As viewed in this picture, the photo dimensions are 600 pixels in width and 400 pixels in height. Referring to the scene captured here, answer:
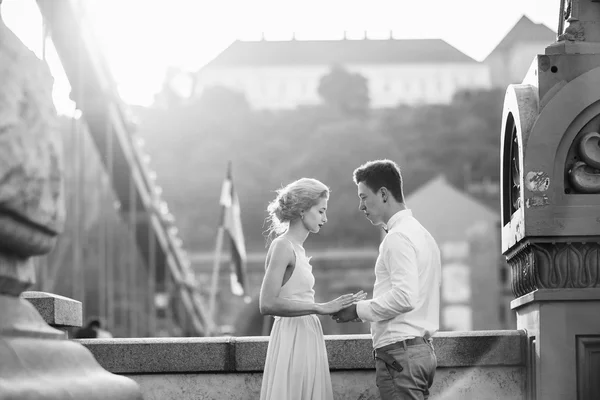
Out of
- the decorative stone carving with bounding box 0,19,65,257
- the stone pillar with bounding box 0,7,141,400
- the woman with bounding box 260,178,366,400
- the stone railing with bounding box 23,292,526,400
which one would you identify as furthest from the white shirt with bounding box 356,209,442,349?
the decorative stone carving with bounding box 0,19,65,257

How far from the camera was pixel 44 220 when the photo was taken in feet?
5.79

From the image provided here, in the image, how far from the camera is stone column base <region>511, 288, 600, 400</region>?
3848mm

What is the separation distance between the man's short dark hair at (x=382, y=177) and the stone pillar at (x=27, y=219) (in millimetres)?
1747

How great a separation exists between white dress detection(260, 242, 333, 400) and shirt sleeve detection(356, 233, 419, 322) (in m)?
0.47

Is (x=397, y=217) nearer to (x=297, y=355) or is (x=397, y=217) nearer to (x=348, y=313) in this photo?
(x=348, y=313)

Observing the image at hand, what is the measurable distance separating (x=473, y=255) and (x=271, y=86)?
2619 inches

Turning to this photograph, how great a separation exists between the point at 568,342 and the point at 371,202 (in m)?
1.00

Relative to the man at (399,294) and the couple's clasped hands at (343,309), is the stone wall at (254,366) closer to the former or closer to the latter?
the couple's clasped hands at (343,309)

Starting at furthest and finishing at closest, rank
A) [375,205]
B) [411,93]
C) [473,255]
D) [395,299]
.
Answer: [411,93], [473,255], [375,205], [395,299]

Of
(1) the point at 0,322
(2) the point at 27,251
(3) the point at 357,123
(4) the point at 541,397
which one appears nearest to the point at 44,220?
(2) the point at 27,251

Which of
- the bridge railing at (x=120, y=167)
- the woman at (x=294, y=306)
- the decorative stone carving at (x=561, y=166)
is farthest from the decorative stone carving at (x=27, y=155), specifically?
the bridge railing at (x=120, y=167)

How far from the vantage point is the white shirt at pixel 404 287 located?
3.32m

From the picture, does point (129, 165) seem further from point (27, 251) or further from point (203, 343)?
point (27, 251)

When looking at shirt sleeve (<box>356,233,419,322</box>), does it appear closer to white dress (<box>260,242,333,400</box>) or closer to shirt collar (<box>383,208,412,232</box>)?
shirt collar (<box>383,208,412,232</box>)
